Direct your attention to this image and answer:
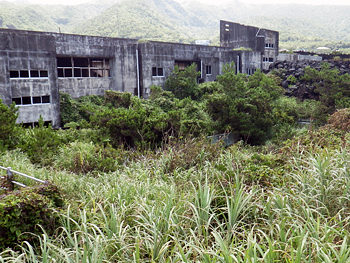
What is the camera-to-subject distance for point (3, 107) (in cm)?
1033

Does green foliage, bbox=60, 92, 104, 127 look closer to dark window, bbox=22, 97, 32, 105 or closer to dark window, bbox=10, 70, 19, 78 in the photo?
dark window, bbox=22, 97, 32, 105

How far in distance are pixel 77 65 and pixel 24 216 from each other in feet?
61.6

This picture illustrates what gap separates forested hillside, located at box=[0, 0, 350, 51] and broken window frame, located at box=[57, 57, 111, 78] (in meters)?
58.2

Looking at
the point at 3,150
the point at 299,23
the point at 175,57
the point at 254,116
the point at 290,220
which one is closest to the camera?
the point at 290,220

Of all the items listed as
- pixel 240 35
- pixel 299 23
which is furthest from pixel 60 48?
pixel 299 23

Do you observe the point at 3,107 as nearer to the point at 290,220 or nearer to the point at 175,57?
the point at 290,220

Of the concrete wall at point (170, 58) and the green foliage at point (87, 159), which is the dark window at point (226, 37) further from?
the green foliage at point (87, 159)

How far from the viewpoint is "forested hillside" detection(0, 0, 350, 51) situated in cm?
8538

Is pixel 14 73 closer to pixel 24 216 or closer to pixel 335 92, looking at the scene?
pixel 24 216

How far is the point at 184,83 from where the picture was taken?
24.1 meters

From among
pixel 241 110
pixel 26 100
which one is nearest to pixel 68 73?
pixel 26 100

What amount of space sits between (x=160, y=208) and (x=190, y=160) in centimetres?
400

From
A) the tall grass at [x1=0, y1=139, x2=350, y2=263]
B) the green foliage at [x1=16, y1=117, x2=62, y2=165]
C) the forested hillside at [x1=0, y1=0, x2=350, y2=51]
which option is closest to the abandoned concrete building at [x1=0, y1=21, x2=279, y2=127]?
the green foliage at [x1=16, y1=117, x2=62, y2=165]

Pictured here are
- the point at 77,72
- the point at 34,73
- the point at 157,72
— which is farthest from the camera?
the point at 157,72
